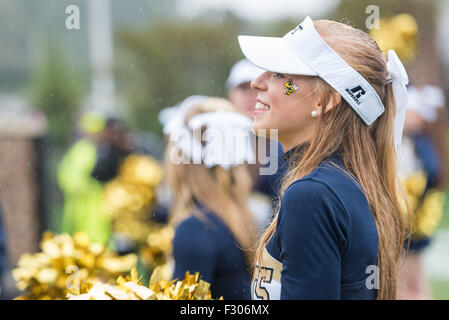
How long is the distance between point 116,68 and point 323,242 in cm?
1327

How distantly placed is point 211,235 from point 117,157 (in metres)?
3.06

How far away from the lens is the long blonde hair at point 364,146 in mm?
1359

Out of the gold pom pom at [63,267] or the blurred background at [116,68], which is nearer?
the gold pom pom at [63,267]

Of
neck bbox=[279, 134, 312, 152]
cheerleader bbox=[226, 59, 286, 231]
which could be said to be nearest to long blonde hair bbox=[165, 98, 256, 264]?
cheerleader bbox=[226, 59, 286, 231]

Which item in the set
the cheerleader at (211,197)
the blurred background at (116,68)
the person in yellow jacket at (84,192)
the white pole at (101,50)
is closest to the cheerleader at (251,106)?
the blurred background at (116,68)

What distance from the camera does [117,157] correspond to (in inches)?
199

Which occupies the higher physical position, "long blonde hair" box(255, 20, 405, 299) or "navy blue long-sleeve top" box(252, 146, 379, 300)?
"long blonde hair" box(255, 20, 405, 299)

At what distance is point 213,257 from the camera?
82.9 inches

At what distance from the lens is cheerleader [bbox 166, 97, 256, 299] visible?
2112mm

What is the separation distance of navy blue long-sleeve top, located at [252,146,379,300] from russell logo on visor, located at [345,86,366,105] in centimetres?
17

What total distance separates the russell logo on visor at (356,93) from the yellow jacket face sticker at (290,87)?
0.12 metres
